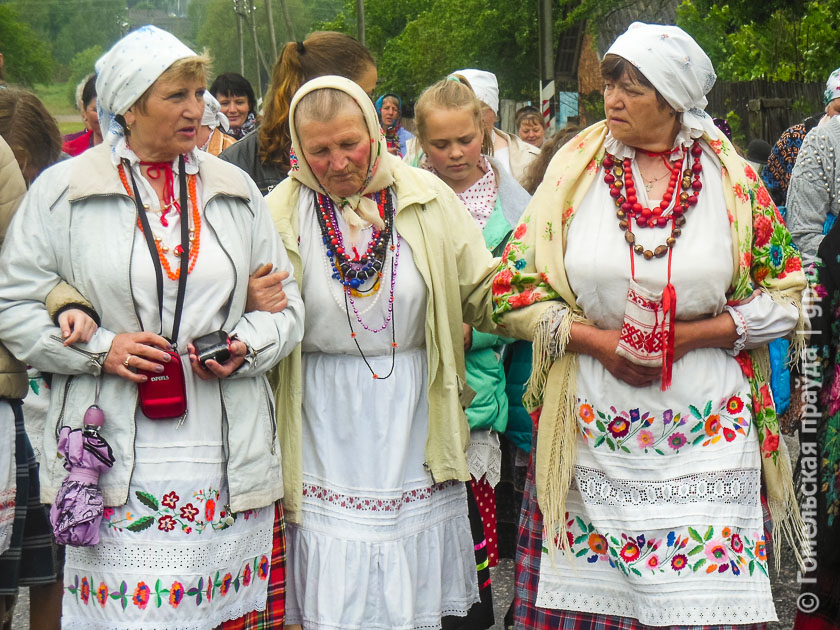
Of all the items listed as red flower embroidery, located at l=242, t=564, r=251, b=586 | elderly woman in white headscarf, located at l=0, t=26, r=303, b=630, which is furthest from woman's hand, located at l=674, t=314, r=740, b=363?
red flower embroidery, located at l=242, t=564, r=251, b=586

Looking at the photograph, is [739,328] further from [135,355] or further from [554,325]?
[135,355]

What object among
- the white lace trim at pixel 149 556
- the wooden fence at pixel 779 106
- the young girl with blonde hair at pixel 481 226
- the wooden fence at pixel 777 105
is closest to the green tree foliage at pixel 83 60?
the wooden fence at pixel 777 105

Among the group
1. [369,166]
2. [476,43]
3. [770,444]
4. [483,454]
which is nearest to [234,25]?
[476,43]

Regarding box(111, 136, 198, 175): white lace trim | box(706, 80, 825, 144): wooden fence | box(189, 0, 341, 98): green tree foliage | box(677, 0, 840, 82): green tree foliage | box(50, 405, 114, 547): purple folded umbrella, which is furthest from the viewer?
box(189, 0, 341, 98): green tree foliage

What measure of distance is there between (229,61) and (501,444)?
6996 centimetres

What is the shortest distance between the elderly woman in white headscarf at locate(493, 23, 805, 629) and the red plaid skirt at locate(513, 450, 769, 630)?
0.01 metres

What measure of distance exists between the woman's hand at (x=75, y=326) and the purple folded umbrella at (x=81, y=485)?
0.22 m

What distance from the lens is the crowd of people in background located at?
3.56 metres

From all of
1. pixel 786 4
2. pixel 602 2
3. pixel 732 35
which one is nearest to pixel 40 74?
pixel 602 2

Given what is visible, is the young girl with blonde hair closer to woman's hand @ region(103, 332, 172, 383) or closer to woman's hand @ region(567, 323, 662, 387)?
woman's hand @ region(567, 323, 662, 387)

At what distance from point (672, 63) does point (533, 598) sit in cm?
184

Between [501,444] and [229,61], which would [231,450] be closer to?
[501,444]

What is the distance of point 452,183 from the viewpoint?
4926mm

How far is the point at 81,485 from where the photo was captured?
341 centimetres
